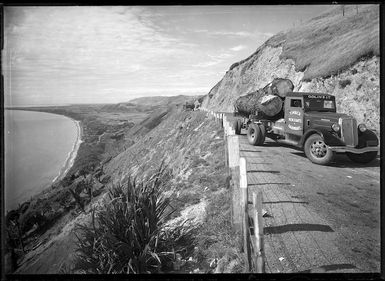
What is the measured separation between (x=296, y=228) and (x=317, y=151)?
2.70 m

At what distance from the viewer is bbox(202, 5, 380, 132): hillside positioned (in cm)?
613

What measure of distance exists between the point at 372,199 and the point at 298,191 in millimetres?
1439

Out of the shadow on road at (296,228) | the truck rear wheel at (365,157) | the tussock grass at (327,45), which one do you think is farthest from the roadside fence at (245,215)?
the tussock grass at (327,45)

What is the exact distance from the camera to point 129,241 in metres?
3.63

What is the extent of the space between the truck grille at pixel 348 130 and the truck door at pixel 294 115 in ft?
3.22

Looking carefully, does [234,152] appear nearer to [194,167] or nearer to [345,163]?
[194,167]

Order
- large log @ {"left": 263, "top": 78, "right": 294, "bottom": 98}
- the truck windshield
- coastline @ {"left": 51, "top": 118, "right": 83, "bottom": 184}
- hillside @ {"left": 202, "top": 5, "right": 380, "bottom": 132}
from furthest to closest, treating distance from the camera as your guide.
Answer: coastline @ {"left": 51, "top": 118, "right": 83, "bottom": 184} → large log @ {"left": 263, "top": 78, "right": 294, "bottom": 98} → the truck windshield → hillside @ {"left": 202, "top": 5, "right": 380, "bottom": 132}

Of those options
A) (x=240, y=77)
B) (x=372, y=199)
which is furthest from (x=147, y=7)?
(x=372, y=199)

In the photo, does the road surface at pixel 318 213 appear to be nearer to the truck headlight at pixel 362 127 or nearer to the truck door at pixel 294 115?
the truck door at pixel 294 115

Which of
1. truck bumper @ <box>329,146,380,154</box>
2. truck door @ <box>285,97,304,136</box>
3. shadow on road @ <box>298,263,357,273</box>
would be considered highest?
truck door @ <box>285,97,304,136</box>

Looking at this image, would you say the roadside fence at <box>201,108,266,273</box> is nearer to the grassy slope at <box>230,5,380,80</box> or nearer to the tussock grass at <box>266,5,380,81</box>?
the grassy slope at <box>230,5,380,80</box>

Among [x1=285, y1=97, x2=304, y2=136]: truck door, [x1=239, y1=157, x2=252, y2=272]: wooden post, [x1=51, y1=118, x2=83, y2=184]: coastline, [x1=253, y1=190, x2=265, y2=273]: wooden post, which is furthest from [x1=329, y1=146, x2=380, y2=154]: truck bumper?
[x1=51, y1=118, x2=83, y2=184]: coastline

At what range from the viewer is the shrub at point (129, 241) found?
3.60m

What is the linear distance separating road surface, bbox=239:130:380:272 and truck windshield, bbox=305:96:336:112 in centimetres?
132
